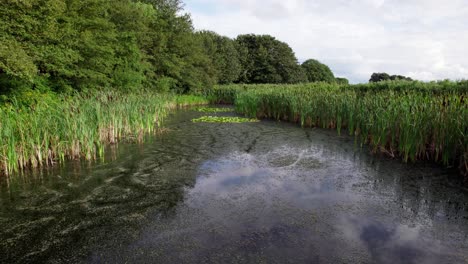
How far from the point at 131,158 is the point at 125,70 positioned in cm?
1333

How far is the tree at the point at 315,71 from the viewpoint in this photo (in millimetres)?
80562

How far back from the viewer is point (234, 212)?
4.84 m

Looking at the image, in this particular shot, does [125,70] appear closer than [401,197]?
No

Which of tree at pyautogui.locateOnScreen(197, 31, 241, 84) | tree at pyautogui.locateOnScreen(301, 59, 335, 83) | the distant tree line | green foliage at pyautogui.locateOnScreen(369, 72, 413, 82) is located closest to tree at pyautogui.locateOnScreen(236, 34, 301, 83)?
tree at pyautogui.locateOnScreen(197, 31, 241, 84)

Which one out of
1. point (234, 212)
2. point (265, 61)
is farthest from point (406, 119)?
point (265, 61)

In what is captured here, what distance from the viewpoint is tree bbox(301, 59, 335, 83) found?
80562 millimetres

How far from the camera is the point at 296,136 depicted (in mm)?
11906

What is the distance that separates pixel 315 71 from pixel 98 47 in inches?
2899

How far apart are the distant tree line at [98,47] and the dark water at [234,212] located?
20.1 ft

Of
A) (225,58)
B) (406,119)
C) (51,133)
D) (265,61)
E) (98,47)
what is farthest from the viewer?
(265,61)

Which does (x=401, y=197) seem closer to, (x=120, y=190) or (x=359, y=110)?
(x=120, y=190)

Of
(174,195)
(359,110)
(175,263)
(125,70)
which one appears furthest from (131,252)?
(125,70)

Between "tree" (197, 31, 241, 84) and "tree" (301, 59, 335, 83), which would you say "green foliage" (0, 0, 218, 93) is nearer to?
"tree" (197, 31, 241, 84)

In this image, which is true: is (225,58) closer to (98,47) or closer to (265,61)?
(265,61)
